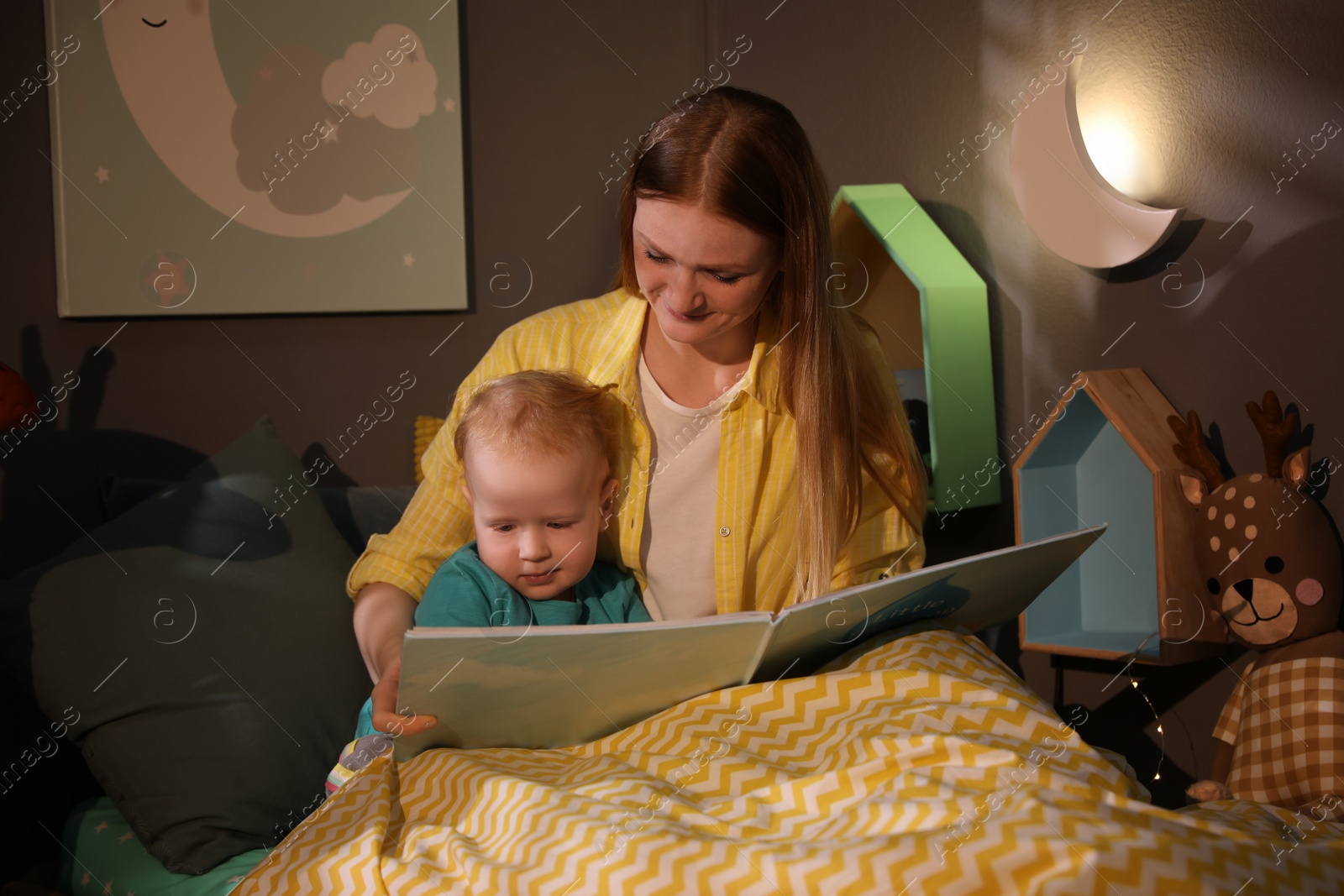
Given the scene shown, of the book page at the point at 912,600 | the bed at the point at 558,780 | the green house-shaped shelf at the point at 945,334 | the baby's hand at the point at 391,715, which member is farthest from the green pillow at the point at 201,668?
the green house-shaped shelf at the point at 945,334

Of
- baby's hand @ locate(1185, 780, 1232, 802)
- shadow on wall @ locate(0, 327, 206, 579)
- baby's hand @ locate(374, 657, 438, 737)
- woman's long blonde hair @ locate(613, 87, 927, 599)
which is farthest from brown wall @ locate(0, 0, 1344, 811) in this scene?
baby's hand @ locate(374, 657, 438, 737)

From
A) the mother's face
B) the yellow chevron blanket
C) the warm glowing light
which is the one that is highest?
the warm glowing light

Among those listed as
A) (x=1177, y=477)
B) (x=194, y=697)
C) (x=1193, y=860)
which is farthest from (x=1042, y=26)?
(x=194, y=697)

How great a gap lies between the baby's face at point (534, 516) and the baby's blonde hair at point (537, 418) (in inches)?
0.6

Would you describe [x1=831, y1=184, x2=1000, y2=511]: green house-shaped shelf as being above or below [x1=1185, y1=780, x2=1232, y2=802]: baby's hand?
above

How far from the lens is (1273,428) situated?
1249mm

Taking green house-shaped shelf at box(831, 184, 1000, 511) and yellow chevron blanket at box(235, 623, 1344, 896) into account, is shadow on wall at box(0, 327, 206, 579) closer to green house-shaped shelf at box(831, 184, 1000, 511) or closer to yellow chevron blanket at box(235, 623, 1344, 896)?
yellow chevron blanket at box(235, 623, 1344, 896)

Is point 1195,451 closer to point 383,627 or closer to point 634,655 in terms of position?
point 634,655

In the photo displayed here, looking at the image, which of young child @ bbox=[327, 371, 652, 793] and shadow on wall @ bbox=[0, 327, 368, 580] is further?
shadow on wall @ bbox=[0, 327, 368, 580]

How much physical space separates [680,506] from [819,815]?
63 centimetres

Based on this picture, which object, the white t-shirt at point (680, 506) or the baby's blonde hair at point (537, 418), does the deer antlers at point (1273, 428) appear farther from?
the baby's blonde hair at point (537, 418)

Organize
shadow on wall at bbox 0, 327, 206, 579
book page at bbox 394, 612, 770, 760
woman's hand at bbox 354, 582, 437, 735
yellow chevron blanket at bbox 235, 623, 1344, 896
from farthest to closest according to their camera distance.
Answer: shadow on wall at bbox 0, 327, 206, 579, woman's hand at bbox 354, 582, 437, 735, book page at bbox 394, 612, 770, 760, yellow chevron blanket at bbox 235, 623, 1344, 896

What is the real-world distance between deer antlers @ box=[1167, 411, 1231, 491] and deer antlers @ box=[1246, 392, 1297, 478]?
0.09 m

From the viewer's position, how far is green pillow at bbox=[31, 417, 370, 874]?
1.23 metres
